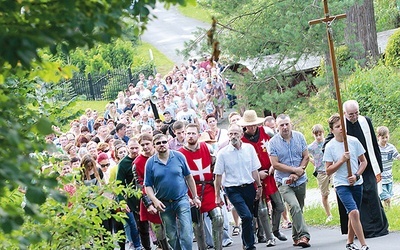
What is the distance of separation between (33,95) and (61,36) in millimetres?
4075

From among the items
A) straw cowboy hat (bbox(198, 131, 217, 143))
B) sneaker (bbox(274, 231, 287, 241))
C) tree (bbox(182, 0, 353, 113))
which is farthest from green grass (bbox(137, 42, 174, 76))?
sneaker (bbox(274, 231, 287, 241))

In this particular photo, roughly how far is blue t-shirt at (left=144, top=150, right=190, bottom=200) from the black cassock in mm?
1854

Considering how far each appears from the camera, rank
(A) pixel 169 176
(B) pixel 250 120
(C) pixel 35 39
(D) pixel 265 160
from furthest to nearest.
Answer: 1. (B) pixel 250 120
2. (D) pixel 265 160
3. (A) pixel 169 176
4. (C) pixel 35 39

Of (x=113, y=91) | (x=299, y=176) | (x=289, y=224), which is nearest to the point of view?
(x=299, y=176)

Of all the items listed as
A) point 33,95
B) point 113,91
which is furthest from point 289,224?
point 113,91

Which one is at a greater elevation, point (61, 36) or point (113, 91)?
point (61, 36)

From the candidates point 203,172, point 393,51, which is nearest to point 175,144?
point 203,172

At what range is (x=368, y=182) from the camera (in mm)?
13086

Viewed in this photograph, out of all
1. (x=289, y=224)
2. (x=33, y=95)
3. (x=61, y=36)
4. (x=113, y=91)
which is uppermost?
(x=61, y=36)

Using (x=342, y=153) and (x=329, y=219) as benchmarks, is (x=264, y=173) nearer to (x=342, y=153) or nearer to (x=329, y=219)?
Result: (x=342, y=153)

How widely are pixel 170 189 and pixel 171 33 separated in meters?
45.2

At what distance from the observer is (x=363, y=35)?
2512 cm

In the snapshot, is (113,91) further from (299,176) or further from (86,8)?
(86,8)

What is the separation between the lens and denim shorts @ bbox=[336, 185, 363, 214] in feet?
40.1
